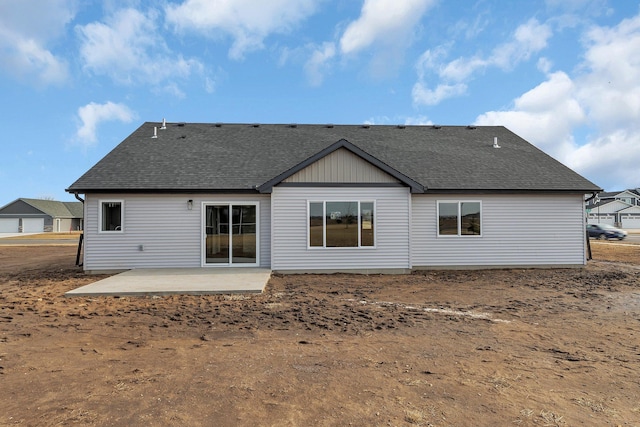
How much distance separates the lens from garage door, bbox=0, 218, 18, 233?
175ft

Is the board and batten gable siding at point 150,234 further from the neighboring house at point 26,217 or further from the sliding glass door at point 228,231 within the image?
the neighboring house at point 26,217

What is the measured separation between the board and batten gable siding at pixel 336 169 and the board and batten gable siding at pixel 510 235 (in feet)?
7.79

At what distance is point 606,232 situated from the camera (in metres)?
30.0

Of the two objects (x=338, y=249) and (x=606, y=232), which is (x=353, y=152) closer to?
(x=338, y=249)

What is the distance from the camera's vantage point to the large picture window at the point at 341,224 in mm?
11250

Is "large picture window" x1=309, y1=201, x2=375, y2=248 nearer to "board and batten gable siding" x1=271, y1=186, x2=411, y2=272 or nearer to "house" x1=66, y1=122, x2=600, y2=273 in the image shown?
"house" x1=66, y1=122, x2=600, y2=273

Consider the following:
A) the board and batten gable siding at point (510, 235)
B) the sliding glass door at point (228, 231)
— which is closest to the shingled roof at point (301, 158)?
the board and batten gable siding at point (510, 235)

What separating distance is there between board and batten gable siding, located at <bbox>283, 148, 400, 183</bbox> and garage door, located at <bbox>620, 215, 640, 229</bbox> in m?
64.0

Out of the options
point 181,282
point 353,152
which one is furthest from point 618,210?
point 181,282

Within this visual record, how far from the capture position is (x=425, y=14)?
13023 mm

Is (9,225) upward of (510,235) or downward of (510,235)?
upward

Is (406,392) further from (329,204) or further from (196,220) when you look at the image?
(196,220)

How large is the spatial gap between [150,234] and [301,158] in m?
5.95

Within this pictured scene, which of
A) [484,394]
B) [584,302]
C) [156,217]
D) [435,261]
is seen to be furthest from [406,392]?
[156,217]
